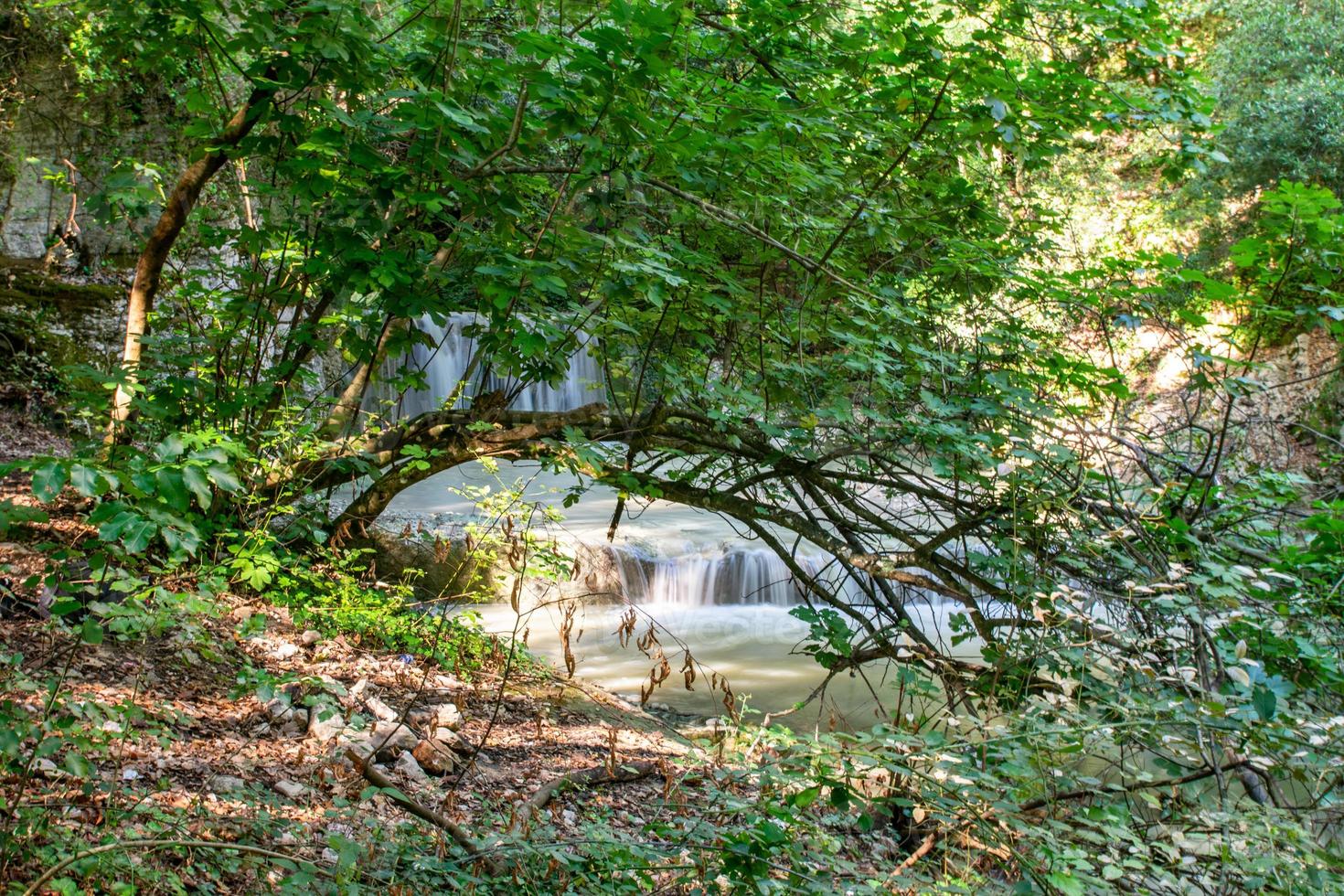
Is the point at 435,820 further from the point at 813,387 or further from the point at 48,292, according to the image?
the point at 48,292

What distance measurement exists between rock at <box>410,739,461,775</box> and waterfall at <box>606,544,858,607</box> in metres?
5.27

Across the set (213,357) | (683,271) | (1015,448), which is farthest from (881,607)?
(213,357)

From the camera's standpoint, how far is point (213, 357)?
434 centimetres

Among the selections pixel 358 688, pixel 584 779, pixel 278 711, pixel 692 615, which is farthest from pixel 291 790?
pixel 692 615

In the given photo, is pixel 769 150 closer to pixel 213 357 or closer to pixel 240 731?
pixel 213 357

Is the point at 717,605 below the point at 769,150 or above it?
below

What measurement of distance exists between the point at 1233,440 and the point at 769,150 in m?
3.10

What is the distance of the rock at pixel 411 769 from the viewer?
3857 millimetres

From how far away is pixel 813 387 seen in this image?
4.32 metres

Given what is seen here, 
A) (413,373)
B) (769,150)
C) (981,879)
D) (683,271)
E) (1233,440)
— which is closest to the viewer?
(981,879)

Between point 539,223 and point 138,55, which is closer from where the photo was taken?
point 138,55

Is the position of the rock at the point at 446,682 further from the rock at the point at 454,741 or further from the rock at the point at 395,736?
the rock at the point at 395,736

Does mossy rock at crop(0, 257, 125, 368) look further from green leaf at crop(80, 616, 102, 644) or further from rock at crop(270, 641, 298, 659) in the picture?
green leaf at crop(80, 616, 102, 644)

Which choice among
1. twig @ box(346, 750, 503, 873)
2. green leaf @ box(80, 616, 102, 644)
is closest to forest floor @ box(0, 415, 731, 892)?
twig @ box(346, 750, 503, 873)
